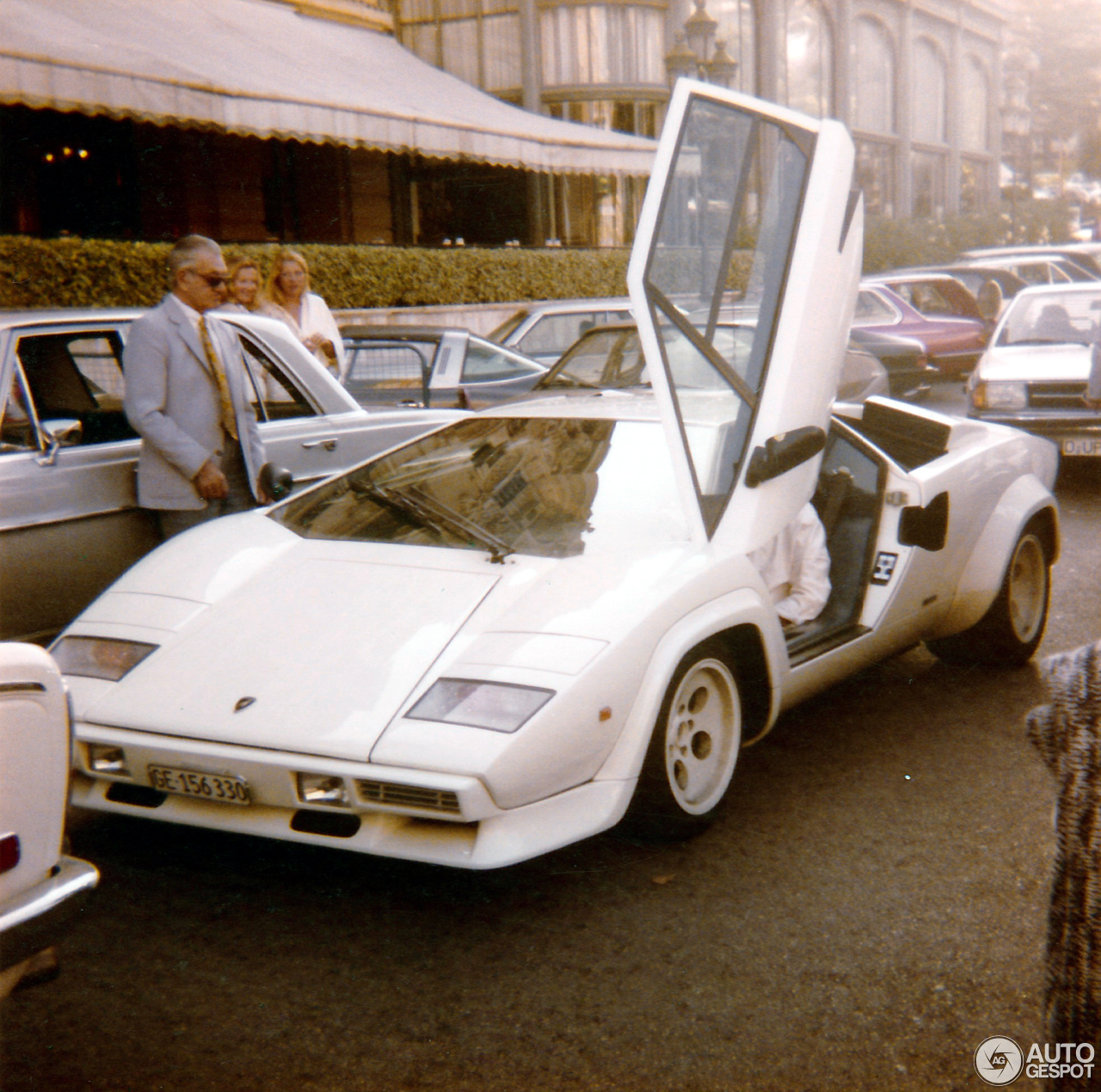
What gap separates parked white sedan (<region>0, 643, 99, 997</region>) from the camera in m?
2.19

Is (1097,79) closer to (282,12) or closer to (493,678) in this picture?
(282,12)

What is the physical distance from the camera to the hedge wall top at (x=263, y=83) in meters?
11.4

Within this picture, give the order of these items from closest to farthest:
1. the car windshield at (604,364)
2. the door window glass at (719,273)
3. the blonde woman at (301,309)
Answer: the door window glass at (719,273), the blonde woman at (301,309), the car windshield at (604,364)

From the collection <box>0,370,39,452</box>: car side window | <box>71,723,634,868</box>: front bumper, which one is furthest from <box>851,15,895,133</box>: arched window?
<box>71,723,634,868</box>: front bumper

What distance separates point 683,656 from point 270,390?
3.29 metres

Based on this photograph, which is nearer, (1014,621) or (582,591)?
(582,591)

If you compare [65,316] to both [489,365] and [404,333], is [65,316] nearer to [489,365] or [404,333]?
[404,333]

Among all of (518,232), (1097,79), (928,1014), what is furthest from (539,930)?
(1097,79)

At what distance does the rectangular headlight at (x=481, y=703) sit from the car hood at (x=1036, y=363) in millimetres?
8269

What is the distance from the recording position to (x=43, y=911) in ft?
7.38

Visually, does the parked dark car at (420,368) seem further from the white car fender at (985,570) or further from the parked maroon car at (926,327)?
the parked maroon car at (926,327)

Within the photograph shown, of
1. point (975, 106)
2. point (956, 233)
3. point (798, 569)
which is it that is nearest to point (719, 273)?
point (798, 569)

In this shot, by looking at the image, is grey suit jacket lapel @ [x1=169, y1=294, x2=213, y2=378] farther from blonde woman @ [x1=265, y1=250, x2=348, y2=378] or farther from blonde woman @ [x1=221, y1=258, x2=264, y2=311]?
blonde woman @ [x1=265, y1=250, x2=348, y2=378]

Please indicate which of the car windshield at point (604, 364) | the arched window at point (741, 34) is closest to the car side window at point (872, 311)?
the car windshield at point (604, 364)
